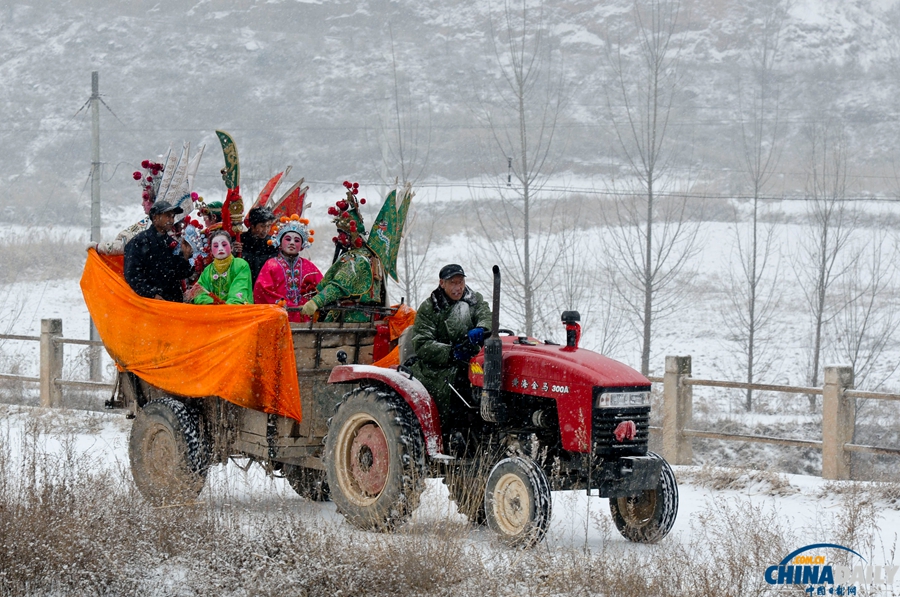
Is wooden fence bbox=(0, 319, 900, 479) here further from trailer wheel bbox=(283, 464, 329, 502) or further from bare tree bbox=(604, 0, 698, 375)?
bare tree bbox=(604, 0, 698, 375)

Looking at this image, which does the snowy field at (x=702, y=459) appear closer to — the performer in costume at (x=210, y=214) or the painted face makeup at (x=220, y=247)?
the painted face makeup at (x=220, y=247)

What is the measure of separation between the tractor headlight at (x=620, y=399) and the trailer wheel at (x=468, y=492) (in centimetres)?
95

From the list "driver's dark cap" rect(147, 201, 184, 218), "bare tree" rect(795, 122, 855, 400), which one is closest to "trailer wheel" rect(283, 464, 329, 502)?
"driver's dark cap" rect(147, 201, 184, 218)

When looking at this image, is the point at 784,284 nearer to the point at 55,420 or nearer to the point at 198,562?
the point at 55,420

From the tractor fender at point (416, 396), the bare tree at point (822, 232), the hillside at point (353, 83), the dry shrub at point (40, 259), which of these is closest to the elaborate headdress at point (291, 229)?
the tractor fender at point (416, 396)

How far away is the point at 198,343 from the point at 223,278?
69cm

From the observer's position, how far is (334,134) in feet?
156

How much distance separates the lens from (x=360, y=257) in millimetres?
8352

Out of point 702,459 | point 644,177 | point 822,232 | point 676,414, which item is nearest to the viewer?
point 676,414

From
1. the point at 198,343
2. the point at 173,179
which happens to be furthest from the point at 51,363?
the point at 198,343

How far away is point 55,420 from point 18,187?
112 ft

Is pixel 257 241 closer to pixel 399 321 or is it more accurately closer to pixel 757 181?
pixel 399 321

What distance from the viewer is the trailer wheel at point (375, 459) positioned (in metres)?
6.87

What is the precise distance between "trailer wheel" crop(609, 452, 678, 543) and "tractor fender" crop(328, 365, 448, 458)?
1.28m
